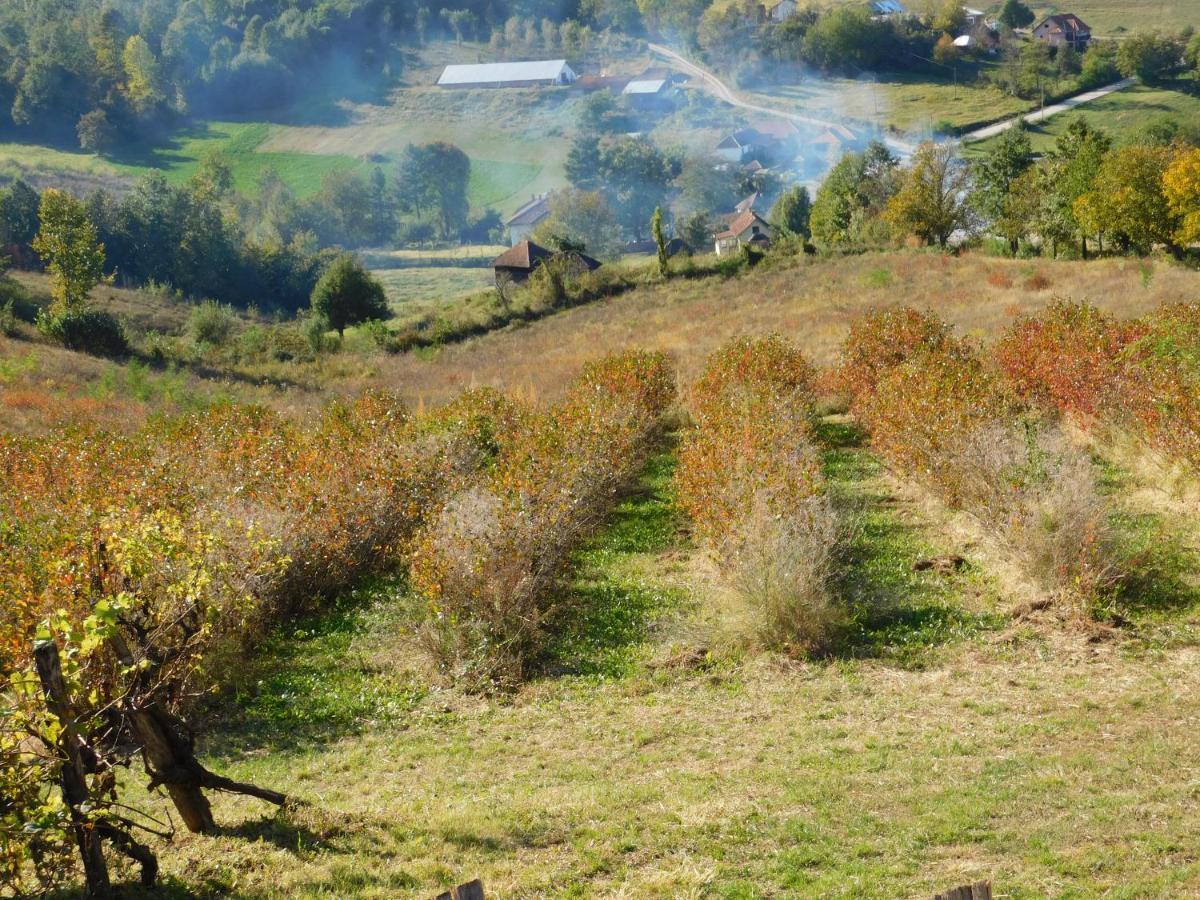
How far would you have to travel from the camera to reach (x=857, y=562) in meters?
11.8

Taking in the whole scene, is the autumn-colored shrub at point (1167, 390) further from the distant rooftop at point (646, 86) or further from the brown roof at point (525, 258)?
the distant rooftop at point (646, 86)

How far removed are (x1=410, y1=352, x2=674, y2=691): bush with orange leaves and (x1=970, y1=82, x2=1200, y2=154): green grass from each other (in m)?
70.0

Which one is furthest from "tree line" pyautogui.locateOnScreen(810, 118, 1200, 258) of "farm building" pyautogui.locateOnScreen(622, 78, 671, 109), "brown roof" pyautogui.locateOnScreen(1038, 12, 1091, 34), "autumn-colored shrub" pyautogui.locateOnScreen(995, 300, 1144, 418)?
"farm building" pyautogui.locateOnScreen(622, 78, 671, 109)

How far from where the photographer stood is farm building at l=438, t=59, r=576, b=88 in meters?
144

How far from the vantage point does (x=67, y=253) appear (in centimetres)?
4078

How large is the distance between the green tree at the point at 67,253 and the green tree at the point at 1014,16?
114525 millimetres

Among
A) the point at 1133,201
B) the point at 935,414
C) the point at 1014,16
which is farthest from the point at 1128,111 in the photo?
the point at 935,414

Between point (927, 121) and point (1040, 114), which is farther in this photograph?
point (927, 121)

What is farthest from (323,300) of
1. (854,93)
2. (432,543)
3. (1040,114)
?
(854,93)

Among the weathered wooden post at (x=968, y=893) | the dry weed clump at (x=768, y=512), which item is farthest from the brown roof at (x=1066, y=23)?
the weathered wooden post at (x=968, y=893)

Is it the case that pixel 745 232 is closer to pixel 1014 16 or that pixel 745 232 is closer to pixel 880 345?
pixel 880 345

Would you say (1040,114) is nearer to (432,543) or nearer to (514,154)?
(514,154)

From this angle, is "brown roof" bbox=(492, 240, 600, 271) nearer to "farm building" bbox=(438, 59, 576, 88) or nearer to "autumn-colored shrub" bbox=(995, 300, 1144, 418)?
"autumn-colored shrub" bbox=(995, 300, 1144, 418)

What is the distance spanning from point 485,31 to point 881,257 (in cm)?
15719
